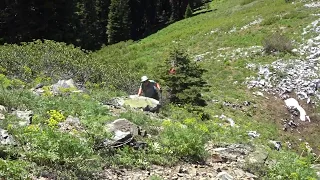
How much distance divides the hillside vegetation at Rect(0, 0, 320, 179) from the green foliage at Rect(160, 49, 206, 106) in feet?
0.94

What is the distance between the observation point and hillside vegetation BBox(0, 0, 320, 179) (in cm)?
588

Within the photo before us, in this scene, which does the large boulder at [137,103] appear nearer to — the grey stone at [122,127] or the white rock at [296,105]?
the grey stone at [122,127]

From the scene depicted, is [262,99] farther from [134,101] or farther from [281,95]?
[134,101]

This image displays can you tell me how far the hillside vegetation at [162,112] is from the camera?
19.3 ft

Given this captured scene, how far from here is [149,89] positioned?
12344 mm

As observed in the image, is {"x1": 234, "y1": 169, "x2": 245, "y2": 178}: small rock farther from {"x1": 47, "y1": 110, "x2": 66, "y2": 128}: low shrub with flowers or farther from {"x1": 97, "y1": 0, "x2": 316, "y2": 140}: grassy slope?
{"x1": 97, "y1": 0, "x2": 316, "y2": 140}: grassy slope

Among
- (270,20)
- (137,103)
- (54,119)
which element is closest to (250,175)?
(54,119)

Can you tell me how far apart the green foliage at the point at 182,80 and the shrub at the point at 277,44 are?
647 centimetres

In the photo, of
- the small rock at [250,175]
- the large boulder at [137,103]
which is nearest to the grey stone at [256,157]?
the small rock at [250,175]

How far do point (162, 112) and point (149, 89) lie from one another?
1060 millimetres

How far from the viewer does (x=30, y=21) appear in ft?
92.9

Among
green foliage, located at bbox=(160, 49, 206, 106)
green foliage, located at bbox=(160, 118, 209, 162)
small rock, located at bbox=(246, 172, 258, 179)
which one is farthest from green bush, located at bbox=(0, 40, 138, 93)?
small rock, located at bbox=(246, 172, 258, 179)

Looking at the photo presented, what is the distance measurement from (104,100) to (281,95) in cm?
979

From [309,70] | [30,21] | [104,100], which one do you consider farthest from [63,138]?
[30,21]
